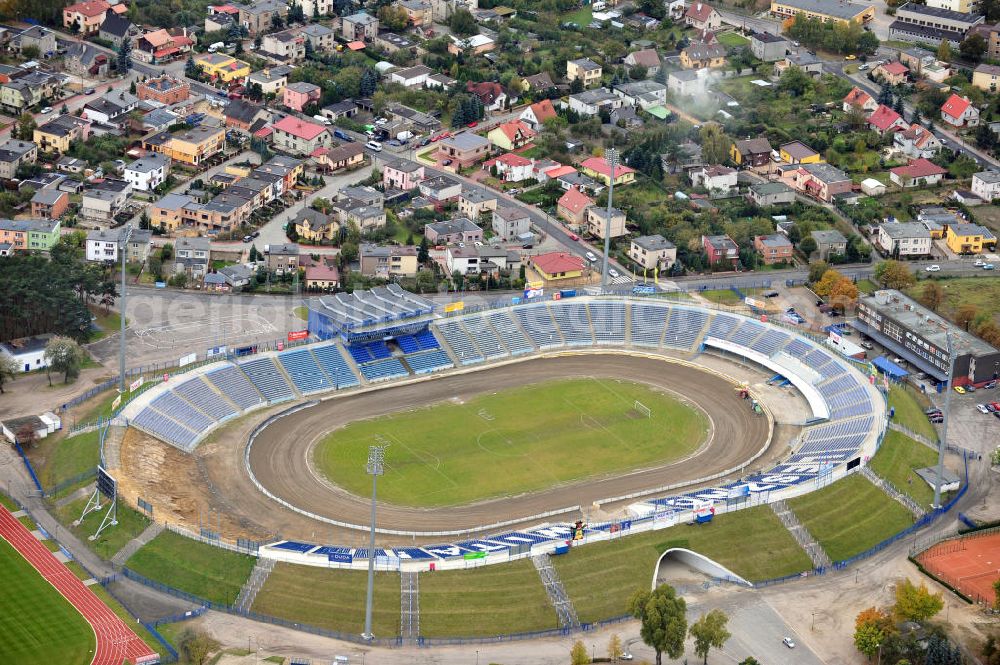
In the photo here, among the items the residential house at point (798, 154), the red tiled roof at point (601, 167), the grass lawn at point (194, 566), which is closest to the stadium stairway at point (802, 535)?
the grass lawn at point (194, 566)

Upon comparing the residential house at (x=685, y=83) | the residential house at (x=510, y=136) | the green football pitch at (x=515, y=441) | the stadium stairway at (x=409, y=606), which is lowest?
the green football pitch at (x=515, y=441)

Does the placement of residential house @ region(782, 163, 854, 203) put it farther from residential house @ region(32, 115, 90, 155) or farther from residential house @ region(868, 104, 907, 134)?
residential house @ region(32, 115, 90, 155)

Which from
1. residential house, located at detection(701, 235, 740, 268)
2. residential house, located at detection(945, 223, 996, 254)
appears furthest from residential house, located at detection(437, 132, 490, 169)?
residential house, located at detection(945, 223, 996, 254)

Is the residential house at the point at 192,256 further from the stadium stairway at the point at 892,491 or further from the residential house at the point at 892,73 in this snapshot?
the residential house at the point at 892,73

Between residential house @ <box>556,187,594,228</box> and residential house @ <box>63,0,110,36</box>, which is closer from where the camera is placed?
residential house @ <box>556,187,594,228</box>

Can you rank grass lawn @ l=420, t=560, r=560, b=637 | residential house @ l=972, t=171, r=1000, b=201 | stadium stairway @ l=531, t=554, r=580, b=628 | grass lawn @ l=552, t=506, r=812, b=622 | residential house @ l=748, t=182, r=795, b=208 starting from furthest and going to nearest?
residential house @ l=972, t=171, r=1000, b=201
residential house @ l=748, t=182, r=795, b=208
grass lawn @ l=552, t=506, r=812, b=622
stadium stairway @ l=531, t=554, r=580, b=628
grass lawn @ l=420, t=560, r=560, b=637

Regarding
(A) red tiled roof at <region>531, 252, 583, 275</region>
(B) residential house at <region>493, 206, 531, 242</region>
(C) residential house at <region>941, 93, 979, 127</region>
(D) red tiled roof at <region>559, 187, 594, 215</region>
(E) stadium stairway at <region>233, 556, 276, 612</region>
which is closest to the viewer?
(E) stadium stairway at <region>233, 556, 276, 612</region>

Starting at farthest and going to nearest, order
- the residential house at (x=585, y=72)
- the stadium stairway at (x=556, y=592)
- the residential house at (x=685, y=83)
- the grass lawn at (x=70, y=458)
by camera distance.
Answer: the residential house at (x=585, y=72)
the residential house at (x=685, y=83)
the grass lawn at (x=70, y=458)
the stadium stairway at (x=556, y=592)

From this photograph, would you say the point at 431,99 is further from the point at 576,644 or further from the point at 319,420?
the point at 576,644

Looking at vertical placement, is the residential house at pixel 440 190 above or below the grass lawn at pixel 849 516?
above
